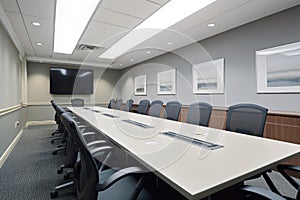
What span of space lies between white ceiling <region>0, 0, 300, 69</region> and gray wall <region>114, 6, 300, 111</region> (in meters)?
0.17

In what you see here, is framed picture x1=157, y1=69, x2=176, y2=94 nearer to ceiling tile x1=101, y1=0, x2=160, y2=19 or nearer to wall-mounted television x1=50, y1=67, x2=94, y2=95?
ceiling tile x1=101, y1=0, x2=160, y2=19

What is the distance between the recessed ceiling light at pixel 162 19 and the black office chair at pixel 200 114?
153cm

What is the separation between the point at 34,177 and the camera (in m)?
2.43

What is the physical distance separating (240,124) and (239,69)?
1.95 meters

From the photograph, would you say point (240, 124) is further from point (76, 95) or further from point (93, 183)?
point (76, 95)

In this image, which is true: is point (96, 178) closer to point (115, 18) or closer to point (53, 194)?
→ point (53, 194)

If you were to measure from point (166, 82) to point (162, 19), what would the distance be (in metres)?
2.50

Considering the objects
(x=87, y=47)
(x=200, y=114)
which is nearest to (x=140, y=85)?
(x=87, y=47)

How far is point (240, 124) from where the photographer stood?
6.48 ft

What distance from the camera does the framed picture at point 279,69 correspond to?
2738 mm

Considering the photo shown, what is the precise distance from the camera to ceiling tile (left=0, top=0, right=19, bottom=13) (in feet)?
8.68

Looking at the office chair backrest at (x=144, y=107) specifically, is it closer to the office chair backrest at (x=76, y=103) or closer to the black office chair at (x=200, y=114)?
the black office chair at (x=200, y=114)

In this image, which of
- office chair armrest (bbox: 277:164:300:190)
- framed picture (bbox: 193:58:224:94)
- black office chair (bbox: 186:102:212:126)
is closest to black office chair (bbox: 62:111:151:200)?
office chair armrest (bbox: 277:164:300:190)

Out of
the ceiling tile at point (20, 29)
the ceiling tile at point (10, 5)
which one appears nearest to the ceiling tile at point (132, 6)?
the ceiling tile at point (10, 5)
